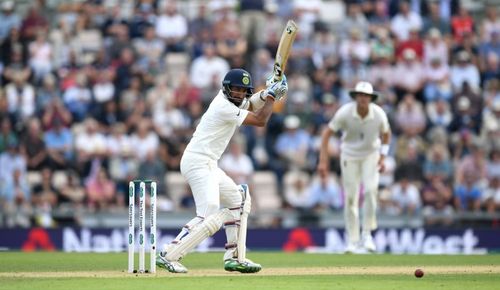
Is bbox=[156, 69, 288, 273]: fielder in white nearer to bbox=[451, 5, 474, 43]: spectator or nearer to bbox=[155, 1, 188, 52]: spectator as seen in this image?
bbox=[155, 1, 188, 52]: spectator

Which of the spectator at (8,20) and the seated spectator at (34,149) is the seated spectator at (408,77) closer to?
the seated spectator at (34,149)

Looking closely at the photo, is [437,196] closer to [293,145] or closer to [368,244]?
[293,145]

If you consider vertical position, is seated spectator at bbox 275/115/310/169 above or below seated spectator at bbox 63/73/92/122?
below

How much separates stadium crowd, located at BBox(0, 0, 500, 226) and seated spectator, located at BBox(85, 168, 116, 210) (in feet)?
0.07

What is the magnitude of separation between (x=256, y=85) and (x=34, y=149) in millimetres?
3821

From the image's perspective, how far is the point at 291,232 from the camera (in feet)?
60.3

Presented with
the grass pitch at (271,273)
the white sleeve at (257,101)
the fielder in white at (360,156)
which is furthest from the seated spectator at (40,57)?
the white sleeve at (257,101)

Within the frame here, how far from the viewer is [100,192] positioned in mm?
19125

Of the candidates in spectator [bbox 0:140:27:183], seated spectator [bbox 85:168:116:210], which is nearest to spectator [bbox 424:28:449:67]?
seated spectator [bbox 85:168:116:210]

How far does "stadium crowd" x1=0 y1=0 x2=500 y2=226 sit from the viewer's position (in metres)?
19.3

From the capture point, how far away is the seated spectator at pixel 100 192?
19078 mm

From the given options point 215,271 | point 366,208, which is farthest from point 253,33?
point 215,271

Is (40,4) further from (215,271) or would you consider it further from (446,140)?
(215,271)

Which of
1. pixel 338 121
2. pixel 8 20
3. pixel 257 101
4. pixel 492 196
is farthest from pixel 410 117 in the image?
pixel 257 101
